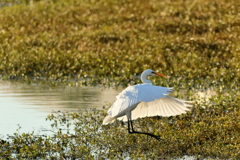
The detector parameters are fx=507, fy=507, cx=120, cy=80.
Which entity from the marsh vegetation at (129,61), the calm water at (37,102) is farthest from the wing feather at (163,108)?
the calm water at (37,102)

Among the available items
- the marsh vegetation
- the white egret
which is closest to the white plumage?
the white egret

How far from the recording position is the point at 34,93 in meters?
12.2

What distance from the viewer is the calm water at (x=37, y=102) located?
909 cm

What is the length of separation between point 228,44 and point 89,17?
296 inches

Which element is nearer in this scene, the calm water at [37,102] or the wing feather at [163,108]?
the wing feather at [163,108]

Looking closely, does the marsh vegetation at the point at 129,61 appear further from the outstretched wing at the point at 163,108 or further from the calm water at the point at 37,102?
the calm water at the point at 37,102

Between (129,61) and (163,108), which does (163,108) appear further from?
(129,61)

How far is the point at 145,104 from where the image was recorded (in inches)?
320

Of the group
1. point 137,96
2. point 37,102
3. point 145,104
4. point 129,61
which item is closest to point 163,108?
point 145,104

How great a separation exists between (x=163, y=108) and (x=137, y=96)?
0.67m

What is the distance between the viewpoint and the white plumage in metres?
7.25

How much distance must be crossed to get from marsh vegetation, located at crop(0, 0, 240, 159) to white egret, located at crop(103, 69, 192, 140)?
13.9 inches

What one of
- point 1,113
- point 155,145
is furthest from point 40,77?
point 155,145

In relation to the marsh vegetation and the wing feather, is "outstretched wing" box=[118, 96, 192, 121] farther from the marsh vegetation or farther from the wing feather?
the marsh vegetation
